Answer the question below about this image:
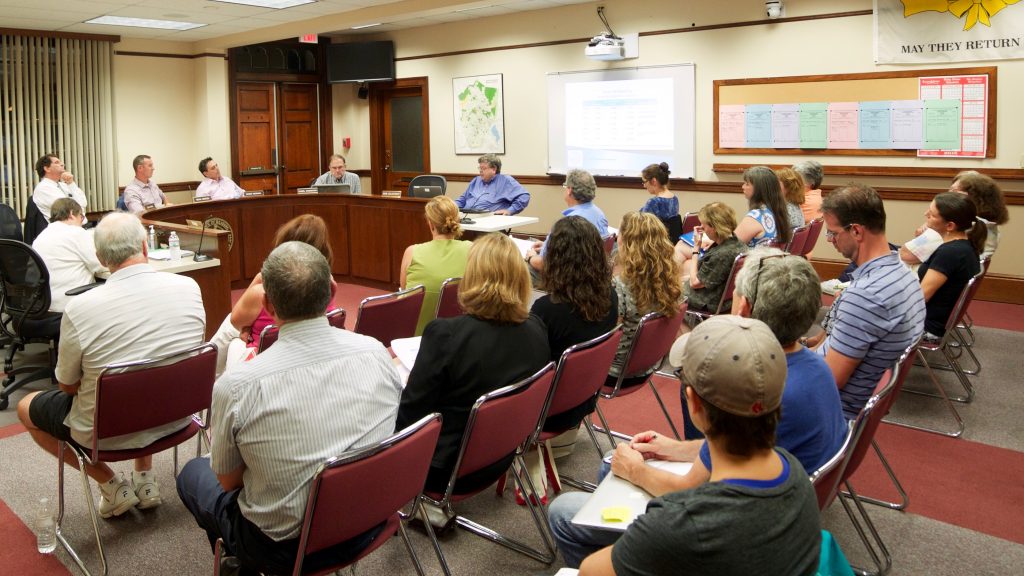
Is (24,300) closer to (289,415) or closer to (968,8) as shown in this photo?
(289,415)

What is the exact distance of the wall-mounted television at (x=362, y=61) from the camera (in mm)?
10727

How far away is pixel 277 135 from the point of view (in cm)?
1091

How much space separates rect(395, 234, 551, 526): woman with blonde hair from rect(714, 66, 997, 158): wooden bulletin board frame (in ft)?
18.7

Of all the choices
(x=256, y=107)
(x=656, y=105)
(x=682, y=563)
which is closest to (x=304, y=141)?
(x=256, y=107)

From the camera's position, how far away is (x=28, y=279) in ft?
15.1

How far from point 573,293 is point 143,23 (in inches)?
293

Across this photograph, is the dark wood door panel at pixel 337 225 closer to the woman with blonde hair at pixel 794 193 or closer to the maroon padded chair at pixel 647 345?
the woman with blonde hair at pixel 794 193

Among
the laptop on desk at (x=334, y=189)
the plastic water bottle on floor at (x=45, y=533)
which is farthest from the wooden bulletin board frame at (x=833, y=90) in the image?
the plastic water bottle on floor at (x=45, y=533)

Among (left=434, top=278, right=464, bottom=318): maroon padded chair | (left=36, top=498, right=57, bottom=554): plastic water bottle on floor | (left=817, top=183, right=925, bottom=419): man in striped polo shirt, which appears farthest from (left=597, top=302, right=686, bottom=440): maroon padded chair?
(left=36, top=498, right=57, bottom=554): plastic water bottle on floor

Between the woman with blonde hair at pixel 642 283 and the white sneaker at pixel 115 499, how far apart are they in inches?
80.6

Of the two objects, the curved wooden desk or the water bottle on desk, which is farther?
the curved wooden desk

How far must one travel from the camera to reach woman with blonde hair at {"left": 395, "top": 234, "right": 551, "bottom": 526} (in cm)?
247

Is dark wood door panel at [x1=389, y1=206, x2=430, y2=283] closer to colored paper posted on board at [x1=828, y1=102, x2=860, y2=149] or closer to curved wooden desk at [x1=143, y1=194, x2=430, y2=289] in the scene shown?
curved wooden desk at [x1=143, y1=194, x2=430, y2=289]

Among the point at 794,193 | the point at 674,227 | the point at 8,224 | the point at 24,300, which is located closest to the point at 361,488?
the point at 24,300
